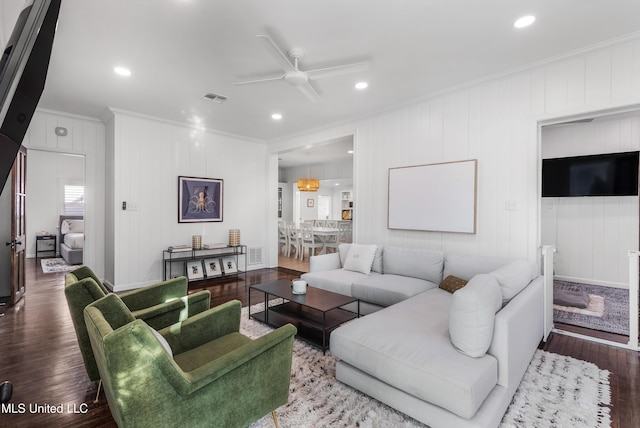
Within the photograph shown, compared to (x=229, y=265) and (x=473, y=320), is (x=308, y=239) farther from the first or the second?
(x=473, y=320)

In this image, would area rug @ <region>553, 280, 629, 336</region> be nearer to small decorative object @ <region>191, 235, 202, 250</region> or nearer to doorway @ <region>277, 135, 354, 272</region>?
doorway @ <region>277, 135, 354, 272</region>

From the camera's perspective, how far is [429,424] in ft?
5.78

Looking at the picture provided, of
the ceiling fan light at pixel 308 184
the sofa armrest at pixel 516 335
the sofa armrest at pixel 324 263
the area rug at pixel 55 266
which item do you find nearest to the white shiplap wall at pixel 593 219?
the sofa armrest at pixel 516 335

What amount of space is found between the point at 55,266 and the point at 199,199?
154 inches

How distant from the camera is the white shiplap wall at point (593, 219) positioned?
4.87 m

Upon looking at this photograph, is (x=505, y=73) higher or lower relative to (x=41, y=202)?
higher

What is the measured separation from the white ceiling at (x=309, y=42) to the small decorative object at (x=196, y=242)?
232 cm

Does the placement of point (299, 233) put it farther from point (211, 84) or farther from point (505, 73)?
point (505, 73)

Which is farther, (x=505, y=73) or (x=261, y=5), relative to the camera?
(x=505, y=73)

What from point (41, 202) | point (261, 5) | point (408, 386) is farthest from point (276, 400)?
point (41, 202)

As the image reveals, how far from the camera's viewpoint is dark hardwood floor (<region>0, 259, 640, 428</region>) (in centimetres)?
195

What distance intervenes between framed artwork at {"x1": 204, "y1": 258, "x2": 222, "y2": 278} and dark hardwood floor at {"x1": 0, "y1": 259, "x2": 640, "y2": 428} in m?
2.02

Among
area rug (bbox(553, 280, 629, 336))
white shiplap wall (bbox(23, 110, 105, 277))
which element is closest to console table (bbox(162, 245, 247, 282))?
white shiplap wall (bbox(23, 110, 105, 277))

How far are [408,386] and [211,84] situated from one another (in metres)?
3.71
